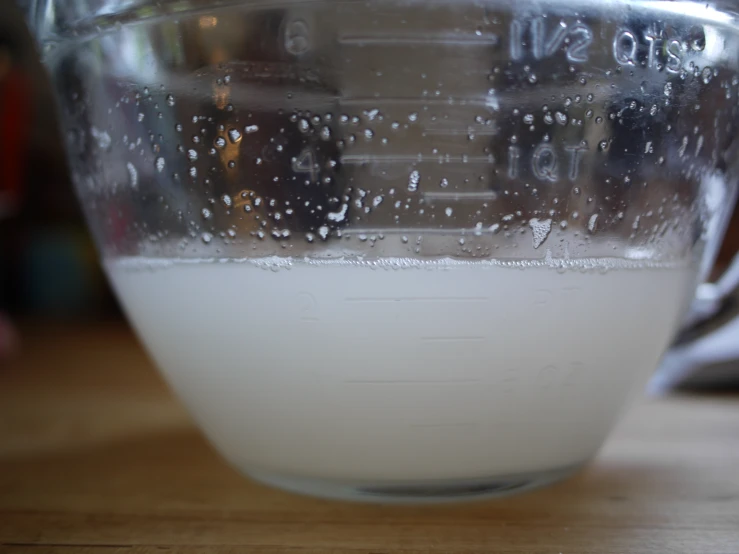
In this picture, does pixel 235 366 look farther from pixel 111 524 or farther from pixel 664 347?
pixel 664 347

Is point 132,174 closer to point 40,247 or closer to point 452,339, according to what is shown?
point 452,339

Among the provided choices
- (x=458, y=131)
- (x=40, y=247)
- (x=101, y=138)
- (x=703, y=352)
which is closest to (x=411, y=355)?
(x=458, y=131)

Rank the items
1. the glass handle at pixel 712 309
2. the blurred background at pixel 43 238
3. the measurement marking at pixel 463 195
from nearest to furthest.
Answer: the measurement marking at pixel 463 195, the glass handle at pixel 712 309, the blurred background at pixel 43 238

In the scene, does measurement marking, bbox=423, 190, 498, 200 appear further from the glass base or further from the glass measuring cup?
the glass base

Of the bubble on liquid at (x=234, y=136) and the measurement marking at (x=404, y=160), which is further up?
the bubble on liquid at (x=234, y=136)

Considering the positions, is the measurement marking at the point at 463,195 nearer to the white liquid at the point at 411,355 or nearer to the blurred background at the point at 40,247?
the white liquid at the point at 411,355

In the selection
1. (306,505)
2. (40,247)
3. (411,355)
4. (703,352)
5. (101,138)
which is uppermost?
(101,138)

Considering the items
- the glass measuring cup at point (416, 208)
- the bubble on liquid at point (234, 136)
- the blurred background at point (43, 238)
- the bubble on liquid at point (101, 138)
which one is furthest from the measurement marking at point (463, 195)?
the blurred background at point (43, 238)

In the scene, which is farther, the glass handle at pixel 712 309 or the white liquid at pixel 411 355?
the glass handle at pixel 712 309
